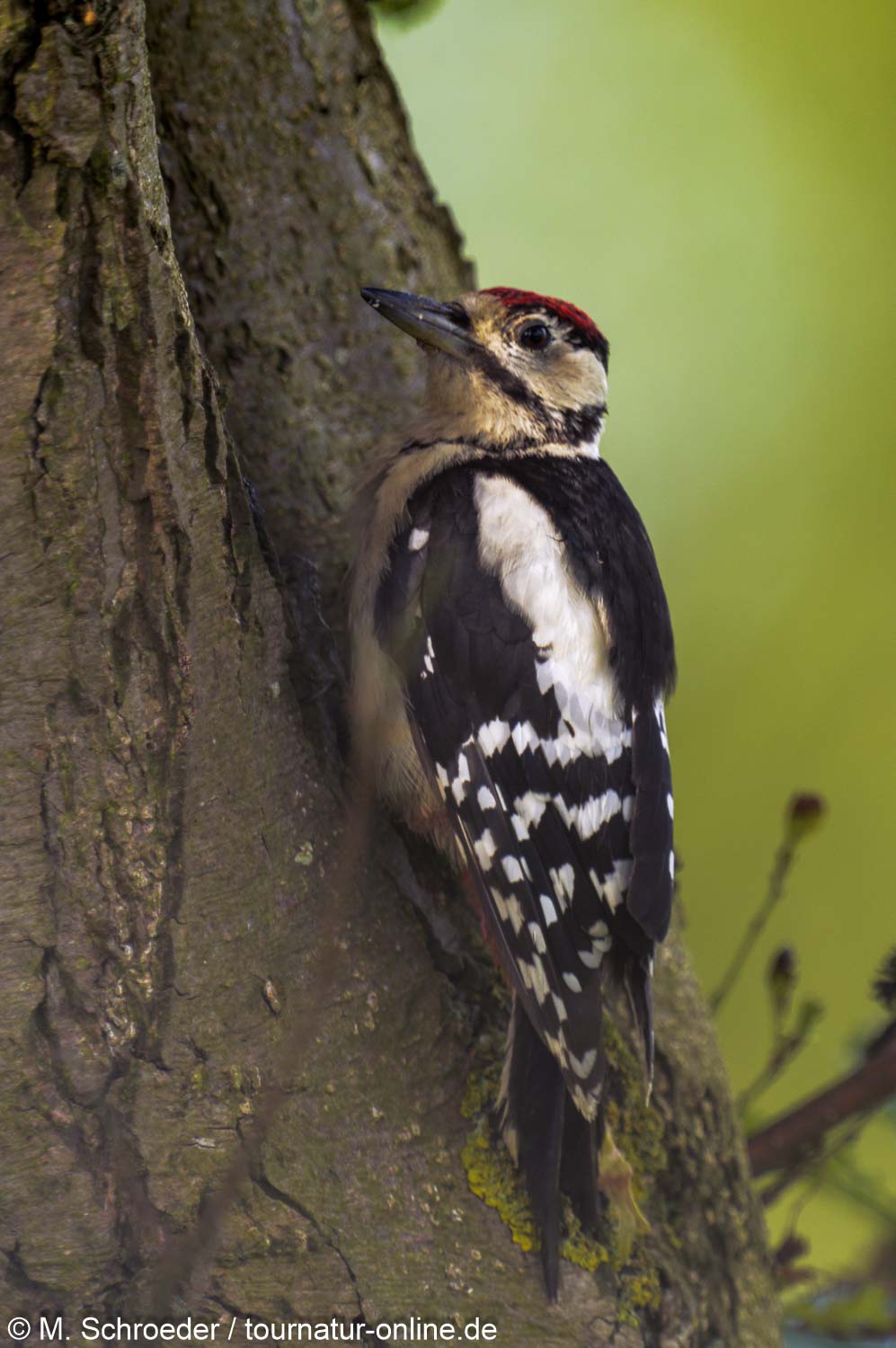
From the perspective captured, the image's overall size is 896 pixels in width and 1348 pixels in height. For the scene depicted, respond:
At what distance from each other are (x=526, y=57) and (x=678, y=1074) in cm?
344

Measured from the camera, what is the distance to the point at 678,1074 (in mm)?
1915

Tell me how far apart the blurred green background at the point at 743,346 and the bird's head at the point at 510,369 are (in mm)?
1391

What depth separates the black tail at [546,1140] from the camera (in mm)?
1605

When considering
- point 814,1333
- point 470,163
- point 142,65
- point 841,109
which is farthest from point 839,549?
point 142,65

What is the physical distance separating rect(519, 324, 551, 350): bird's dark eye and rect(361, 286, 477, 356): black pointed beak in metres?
0.17

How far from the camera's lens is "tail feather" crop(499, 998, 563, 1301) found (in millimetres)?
1601

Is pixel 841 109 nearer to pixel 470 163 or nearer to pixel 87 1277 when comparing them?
pixel 470 163

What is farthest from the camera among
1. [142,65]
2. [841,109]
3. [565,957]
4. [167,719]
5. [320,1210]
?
[841,109]

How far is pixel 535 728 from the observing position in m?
1.86

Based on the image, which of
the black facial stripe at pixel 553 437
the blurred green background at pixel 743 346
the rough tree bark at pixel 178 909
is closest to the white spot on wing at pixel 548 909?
the rough tree bark at pixel 178 909

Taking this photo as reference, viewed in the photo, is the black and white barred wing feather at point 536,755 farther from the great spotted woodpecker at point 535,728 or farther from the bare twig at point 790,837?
the bare twig at point 790,837

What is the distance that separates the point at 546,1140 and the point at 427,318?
4.46 ft

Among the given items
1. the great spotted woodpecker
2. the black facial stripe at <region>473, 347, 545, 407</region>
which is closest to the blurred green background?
the black facial stripe at <region>473, 347, 545, 407</region>

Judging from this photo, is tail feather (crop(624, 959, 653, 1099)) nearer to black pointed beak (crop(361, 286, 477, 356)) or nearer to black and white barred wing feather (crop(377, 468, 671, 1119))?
black and white barred wing feather (crop(377, 468, 671, 1119))
